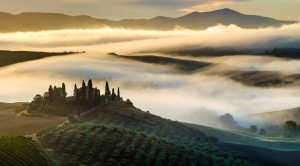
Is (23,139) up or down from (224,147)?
up

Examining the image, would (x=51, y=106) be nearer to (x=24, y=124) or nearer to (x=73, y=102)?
(x=73, y=102)

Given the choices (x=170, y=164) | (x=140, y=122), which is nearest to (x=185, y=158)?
(x=170, y=164)

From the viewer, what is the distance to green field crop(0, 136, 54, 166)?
337ft

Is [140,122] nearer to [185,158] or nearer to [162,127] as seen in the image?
[162,127]

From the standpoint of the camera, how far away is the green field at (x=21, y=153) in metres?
103

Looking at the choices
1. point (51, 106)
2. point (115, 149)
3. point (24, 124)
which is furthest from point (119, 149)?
point (51, 106)

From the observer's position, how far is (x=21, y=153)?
10781 centimetres

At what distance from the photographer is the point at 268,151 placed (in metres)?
181

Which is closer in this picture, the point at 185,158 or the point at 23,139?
the point at 23,139

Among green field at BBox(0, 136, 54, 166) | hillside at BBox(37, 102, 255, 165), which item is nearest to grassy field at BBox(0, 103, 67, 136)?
hillside at BBox(37, 102, 255, 165)

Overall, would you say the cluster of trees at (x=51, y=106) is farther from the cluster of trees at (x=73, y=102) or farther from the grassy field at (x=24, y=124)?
the grassy field at (x=24, y=124)

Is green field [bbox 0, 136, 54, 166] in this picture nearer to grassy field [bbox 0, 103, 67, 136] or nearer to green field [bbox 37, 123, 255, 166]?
green field [bbox 37, 123, 255, 166]

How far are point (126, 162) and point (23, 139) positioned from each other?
23255 mm

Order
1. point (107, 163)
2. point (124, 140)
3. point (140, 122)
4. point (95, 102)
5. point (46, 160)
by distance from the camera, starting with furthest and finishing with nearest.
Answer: point (95, 102)
point (140, 122)
point (124, 140)
point (107, 163)
point (46, 160)
